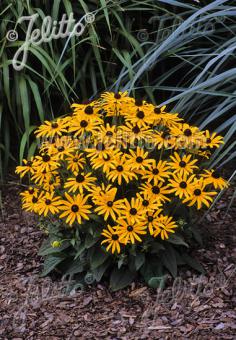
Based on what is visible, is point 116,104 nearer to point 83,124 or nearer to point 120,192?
point 83,124

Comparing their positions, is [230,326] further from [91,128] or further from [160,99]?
[160,99]

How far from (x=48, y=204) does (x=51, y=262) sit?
31cm

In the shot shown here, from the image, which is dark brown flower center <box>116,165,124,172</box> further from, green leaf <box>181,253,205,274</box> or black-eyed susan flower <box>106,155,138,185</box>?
green leaf <box>181,253,205,274</box>

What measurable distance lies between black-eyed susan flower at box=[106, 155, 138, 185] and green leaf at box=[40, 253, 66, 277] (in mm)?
411

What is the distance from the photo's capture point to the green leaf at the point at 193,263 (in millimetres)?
2221

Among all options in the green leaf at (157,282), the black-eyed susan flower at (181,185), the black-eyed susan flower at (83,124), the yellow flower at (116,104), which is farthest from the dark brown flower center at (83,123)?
the green leaf at (157,282)

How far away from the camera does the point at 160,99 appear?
3.14 metres

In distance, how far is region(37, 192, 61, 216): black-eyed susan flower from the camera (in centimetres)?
204

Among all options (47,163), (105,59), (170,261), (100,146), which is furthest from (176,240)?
(105,59)

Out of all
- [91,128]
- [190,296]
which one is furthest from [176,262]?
[91,128]

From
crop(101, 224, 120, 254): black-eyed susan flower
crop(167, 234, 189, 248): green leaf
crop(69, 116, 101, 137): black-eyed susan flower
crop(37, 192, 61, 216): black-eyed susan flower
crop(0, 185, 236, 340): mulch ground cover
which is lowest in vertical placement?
crop(0, 185, 236, 340): mulch ground cover

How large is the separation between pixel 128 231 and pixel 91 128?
39cm

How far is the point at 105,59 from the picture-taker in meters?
3.04

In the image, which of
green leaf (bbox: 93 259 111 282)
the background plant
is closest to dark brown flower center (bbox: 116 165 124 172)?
green leaf (bbox: 93 259 111 282)
